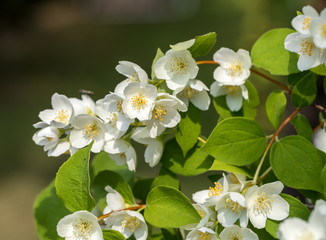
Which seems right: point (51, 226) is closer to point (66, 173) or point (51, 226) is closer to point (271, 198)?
point (66, 173)

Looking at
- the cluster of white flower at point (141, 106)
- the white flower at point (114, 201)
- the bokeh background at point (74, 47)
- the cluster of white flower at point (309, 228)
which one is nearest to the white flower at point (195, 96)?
the cluster of white flower at point (141, 106)

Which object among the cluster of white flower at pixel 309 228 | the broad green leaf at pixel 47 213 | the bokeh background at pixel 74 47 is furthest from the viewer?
the bokeh background at pixel 74 47

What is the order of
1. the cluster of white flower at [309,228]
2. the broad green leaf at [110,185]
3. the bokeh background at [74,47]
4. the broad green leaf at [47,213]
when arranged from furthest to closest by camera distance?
the bokeh background at [74,47] → the broad green leaf at [47,213] → the broad green leaf at [110,185] → the cluster of white flower at [309,228]

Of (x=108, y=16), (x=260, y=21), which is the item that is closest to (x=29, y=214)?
(x=260, y=21)

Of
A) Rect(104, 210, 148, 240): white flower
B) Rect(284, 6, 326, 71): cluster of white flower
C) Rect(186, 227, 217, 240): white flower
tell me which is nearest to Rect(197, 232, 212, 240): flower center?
Rect(186, 227, 217, 240): white flower

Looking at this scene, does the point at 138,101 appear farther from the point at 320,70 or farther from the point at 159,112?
the point at 320,70

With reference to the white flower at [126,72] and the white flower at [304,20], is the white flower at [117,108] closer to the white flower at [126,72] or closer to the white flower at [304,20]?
the white flower at [126,72]

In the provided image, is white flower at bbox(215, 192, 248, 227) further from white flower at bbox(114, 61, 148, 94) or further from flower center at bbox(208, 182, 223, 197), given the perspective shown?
white flower at bbox(114, 61, 148, 94)
